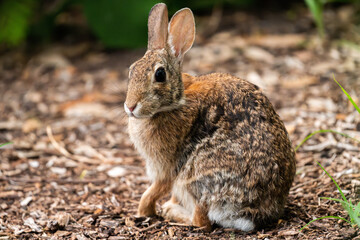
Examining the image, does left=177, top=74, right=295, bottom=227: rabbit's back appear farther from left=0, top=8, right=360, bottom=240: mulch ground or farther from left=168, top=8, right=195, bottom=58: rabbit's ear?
left=168, top=8, right=195, bottom=58: rabbit's ear

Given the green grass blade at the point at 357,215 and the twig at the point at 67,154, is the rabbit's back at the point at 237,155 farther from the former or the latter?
the twig at the point at 67,154

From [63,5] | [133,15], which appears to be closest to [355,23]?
[133,15]

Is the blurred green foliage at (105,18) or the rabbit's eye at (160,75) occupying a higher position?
the blurred green foliage at (105,18)

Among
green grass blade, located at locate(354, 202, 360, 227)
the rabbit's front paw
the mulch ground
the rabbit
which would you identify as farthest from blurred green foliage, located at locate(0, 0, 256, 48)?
green grass blade, located at locate(354, 202, 360, 227)

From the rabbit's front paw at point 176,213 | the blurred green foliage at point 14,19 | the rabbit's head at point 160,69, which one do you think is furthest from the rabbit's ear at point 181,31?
the blurred green foliage at point 14,19

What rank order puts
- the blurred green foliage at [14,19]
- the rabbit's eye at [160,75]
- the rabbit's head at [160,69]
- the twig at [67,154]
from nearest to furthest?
the rabbit's head at [160,69]
the rabbit's eye at [160,75]
the twig at [67,154]
the blurred green foliage at [14,19]
